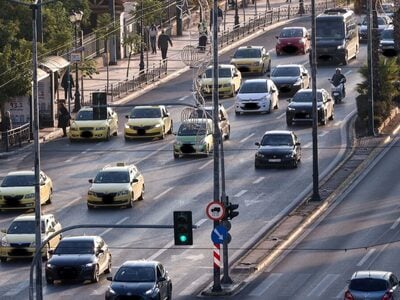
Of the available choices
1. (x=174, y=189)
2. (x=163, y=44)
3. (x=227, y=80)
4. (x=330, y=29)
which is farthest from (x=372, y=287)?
(x=163, y=44)

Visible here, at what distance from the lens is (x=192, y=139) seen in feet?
263

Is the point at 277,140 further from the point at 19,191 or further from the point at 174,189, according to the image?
the point at 19,191

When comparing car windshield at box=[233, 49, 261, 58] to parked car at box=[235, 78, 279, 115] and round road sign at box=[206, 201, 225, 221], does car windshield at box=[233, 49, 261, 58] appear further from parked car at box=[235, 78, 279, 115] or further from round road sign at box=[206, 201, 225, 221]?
round road sign at box=[206, 201, 225, 221]

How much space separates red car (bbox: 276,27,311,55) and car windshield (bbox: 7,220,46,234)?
47.0m

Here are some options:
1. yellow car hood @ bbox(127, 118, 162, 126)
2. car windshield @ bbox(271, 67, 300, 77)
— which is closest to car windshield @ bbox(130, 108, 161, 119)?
yellow car hood @ bbox(127, 118, 162, 126)

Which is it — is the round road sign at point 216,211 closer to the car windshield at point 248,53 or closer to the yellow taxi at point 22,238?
the yellow taxi at point 22,238

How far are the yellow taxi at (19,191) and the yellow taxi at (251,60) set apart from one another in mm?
31694

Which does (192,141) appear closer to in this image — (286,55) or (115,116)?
(115,116)

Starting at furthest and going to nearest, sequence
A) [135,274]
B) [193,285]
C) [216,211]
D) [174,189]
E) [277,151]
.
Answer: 1. [277,151]
2. [174,189]
3. [193,285]
4. [216,211]
5. [135,274]

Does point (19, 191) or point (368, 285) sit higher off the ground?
point (19, 191)

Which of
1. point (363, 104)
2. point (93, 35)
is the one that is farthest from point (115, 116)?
point (93, 35)

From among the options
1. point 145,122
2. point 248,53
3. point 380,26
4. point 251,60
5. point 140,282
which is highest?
point 380,26

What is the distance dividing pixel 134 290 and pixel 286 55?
179ft

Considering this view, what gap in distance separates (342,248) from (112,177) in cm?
1056
